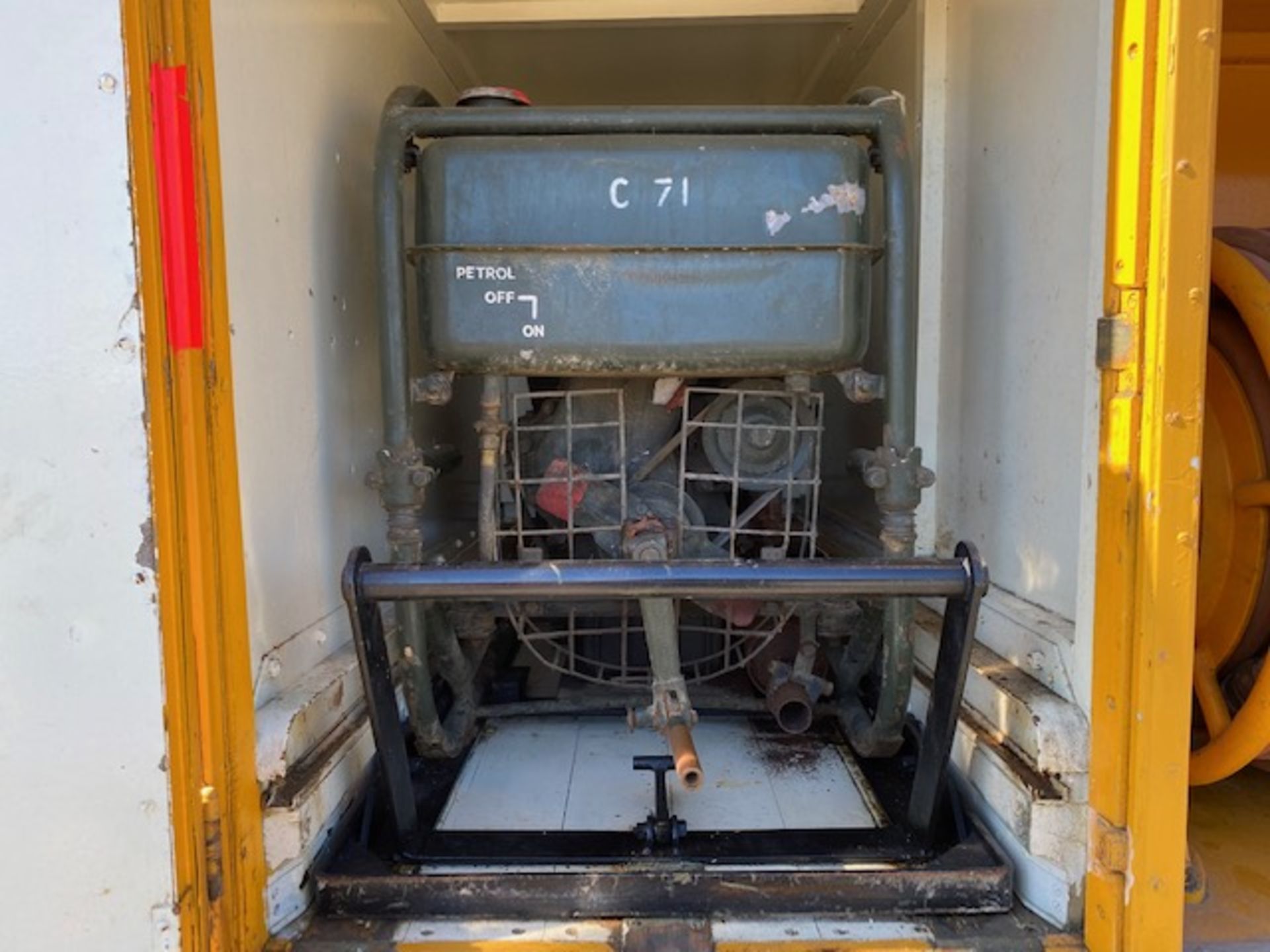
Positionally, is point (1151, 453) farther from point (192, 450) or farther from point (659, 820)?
point (192, 450)

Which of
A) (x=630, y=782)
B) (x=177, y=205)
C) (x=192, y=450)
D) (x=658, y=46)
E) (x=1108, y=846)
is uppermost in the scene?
(x=658, y=46)

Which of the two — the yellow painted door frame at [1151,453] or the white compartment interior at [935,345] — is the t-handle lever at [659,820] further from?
the yellow painted door frame at [1151,453]

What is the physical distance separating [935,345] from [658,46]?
126 cm

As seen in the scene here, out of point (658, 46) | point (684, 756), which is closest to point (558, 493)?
point (684, 756)

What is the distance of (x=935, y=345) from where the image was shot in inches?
72.9

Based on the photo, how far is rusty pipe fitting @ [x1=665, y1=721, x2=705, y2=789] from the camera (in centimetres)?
117

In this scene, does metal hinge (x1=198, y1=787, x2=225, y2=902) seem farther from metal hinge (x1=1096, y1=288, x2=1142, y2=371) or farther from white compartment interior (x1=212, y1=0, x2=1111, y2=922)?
A: metal hinge (x1=1096, y1=288, x2=1142, y2=371)

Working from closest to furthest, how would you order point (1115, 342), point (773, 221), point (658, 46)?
point (1115, 342)
point (773, 221)
point (658, 46)

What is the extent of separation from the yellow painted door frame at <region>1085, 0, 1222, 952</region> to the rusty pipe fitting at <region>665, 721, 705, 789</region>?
21.8 inches

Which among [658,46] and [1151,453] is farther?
[658,46]

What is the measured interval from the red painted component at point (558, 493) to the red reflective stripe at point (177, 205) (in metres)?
0.67

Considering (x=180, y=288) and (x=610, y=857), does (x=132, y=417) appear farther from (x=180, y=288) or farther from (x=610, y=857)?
(x=610, y=857)

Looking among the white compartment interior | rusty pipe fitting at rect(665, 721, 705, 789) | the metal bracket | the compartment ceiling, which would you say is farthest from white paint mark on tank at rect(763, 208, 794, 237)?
the compartment ceiling

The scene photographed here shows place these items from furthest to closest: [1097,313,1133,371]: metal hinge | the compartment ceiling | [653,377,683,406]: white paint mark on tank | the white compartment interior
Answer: the compartment ceiling
[653,377,683,406]: white paint mark on tank
the white compartment interior
[1097,313,1133,371]: metal hinge
